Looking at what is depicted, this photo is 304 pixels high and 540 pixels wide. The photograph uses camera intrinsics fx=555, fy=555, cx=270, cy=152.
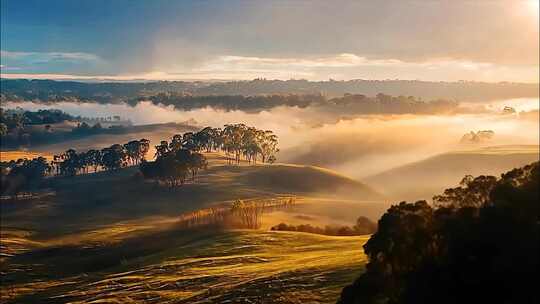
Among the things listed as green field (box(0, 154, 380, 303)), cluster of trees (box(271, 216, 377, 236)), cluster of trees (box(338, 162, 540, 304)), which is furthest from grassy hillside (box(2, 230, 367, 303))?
cluster of trees (box(271, 216, 377, 236))

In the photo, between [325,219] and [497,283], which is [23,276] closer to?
[325,219]

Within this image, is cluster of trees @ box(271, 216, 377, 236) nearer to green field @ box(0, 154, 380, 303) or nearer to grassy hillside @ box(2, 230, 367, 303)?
green field @ box(0, 154, 380, 303)

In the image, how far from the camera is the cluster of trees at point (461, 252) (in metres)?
34.2

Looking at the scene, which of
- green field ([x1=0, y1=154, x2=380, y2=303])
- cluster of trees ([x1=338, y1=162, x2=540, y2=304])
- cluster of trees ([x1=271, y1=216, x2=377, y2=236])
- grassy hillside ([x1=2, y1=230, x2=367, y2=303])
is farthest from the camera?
cluster of trees ([x1=271, y1=216, x2=377, y2=236])

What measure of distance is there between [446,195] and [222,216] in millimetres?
105530

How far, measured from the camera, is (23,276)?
10756 centimetres

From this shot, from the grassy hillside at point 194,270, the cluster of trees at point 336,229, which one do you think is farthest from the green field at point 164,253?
the cluster of trees at point 336,229

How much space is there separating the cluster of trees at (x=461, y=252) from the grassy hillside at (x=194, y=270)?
46.9ft

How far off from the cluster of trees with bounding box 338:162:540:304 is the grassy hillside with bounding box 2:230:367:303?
14293mm

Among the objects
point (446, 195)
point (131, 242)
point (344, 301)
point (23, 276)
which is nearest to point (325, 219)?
point (131, 242)

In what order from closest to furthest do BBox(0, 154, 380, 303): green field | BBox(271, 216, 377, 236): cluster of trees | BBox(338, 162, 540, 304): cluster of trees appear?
1. BBox(338, 162, 540, 304): cluster of trees
2. BBox(0, 154, 380, 303): green field
3. BBox(271, 216, 377, 236): cluster of trees

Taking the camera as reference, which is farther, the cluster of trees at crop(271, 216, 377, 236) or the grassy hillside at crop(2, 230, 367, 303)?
the cluster of trees at crop(271, 216, 377, 236)

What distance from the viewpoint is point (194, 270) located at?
278 feet

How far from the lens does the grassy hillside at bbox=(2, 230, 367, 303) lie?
60284 mm
